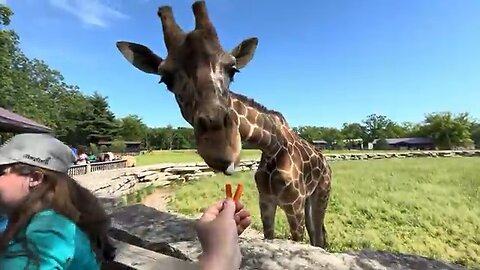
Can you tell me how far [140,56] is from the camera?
2107 mm

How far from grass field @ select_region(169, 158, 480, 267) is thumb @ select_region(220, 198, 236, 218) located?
16.2 feet

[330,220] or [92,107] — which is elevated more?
[92,107]

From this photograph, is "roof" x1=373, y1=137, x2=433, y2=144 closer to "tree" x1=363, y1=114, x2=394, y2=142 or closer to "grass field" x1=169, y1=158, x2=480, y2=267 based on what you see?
"tree" x1=363, y1=114, x2=394, y2=142

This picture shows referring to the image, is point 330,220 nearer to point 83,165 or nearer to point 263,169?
point 263,169

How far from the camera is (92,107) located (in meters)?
43.6

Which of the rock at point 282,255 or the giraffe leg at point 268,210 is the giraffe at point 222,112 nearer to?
the giraffe leg at point 268,210

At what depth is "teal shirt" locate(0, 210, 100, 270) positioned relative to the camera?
0.95m

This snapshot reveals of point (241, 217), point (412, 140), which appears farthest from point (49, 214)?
point (412, 140)

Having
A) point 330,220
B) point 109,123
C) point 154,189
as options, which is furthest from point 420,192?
point 109,123

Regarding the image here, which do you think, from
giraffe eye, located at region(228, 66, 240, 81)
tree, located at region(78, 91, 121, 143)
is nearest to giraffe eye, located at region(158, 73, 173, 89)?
giraffe eye, located at region(228, 66, 240, 81)

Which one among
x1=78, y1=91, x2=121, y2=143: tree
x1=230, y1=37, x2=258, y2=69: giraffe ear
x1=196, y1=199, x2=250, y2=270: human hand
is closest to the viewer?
x1=196, y1=199, x2=250, y2=270: human hand

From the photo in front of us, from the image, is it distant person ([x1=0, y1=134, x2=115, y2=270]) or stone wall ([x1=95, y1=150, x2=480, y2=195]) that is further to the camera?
stone wall ([x1=95, y1=150, x2=480, y2=195])

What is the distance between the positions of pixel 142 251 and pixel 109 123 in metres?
44.4

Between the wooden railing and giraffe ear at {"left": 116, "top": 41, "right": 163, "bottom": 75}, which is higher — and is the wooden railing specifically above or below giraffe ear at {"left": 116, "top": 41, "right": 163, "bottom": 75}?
below
